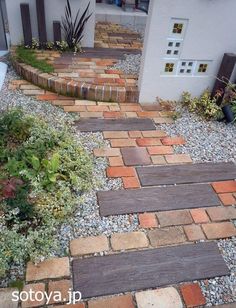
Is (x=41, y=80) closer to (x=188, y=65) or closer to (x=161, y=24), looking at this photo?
(x=161, y=24)

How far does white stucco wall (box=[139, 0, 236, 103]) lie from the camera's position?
2.72 metres

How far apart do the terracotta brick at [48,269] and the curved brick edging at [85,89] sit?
1975 mm

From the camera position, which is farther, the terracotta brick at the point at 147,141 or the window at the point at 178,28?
the window at the point at 178,28

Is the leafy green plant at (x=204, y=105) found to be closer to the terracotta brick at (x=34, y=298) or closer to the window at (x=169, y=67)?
the window at (x=169, y=67)

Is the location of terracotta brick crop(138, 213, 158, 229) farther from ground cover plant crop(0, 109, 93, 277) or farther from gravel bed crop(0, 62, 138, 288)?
ground cover plant crop(0, 109, 93, 277)

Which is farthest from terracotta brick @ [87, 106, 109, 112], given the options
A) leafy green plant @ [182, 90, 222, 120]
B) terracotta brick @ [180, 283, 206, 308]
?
terracotta brick @ [180, 283, 206, 308]

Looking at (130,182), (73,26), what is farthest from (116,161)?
(73,26)

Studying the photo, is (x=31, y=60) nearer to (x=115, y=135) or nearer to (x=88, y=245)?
(x=115, y=135)

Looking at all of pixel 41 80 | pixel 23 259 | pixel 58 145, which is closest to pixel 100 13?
pixel 41 80

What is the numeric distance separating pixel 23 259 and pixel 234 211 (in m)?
1.49

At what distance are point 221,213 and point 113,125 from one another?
1335 mm

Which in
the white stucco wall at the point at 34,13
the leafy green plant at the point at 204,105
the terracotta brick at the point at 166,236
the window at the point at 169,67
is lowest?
the terracotta brick at the point at 166,236

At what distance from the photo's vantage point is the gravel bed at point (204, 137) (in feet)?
8.52

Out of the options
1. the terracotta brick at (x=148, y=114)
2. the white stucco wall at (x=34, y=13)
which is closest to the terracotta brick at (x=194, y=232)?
the terracotta brick at (x=148, y=114)
